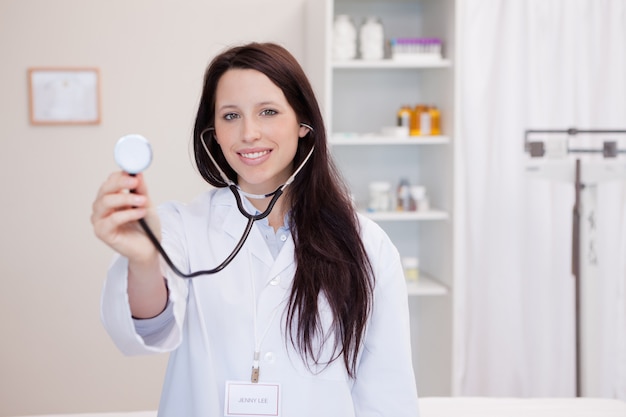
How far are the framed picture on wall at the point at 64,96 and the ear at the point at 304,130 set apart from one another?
70.8 inches

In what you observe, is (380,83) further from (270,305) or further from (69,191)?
(270,305)

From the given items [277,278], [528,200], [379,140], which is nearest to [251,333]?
[277,278]

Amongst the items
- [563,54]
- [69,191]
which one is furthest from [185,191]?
[563,54]

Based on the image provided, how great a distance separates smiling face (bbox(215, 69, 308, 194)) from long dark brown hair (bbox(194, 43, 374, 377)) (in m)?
0.03

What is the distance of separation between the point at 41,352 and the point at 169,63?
1.30 meters

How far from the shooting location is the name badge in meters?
1.46

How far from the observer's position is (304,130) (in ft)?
5.30

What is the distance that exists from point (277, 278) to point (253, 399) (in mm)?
232

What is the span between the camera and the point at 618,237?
323 cm

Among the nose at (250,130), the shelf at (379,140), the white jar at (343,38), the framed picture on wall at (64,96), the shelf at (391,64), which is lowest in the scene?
the nose at (250,130)

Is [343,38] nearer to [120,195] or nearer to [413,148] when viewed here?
[413,148]

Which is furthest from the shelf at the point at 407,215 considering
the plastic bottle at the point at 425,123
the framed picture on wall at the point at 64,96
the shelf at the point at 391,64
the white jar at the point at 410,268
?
the framed picture on wall at the point at 64,96

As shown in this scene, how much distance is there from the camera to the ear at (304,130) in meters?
1.60

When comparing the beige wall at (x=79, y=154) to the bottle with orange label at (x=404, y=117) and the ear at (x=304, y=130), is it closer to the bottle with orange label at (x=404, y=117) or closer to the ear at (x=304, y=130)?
the bottle with orange label at (x=404, y=117)
